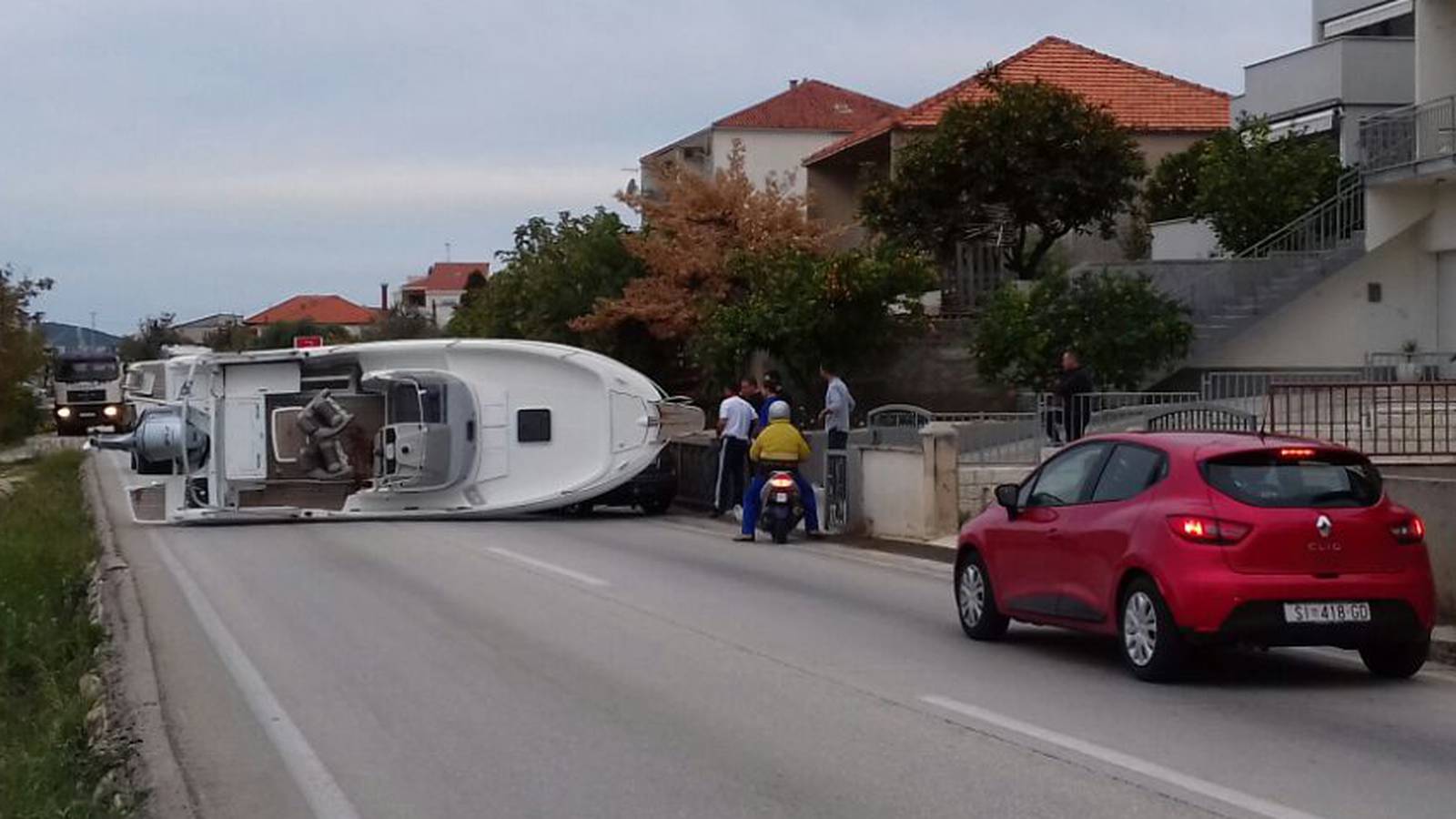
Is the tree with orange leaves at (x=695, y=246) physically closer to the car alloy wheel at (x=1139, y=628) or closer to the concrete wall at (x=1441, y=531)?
the concrete wall at (x=1441, y=531)

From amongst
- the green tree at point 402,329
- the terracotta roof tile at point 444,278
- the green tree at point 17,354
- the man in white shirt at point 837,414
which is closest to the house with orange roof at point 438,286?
the terracotta roof tile at point 444,278

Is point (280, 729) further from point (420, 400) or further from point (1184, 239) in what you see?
point (1184, 239)

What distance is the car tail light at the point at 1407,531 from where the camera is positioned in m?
11.8

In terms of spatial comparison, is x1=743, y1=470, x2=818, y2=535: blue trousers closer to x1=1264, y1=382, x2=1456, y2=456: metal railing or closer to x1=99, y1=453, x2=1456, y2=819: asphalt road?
x1=99, y1=453, x2=1456, y2=819: asphalt road

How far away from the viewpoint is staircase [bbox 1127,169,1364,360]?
3353 centimetres

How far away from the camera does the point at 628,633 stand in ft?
48.4

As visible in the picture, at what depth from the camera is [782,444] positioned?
23.3 m

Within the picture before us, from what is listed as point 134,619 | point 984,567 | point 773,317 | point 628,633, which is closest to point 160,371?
point 773,317

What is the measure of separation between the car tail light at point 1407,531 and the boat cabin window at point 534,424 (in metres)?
16.9

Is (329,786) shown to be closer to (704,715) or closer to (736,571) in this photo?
(704,715)

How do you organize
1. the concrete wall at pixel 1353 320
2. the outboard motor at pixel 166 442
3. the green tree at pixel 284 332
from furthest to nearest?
1. the green tree at pixel 284 332
2. the concrete wall at pixel 1353 320
3. the outboard motor at pixel 166 442

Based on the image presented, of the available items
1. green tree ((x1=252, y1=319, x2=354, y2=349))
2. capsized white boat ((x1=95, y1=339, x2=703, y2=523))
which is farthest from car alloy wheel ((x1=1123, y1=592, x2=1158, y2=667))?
green tree ((x1=252, y1=319, x2=354, y2=349))

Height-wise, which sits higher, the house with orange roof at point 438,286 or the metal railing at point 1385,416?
the house with orange roof at point 438,286

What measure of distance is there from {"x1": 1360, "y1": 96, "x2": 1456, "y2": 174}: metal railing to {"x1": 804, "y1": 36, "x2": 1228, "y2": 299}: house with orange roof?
12717mm
